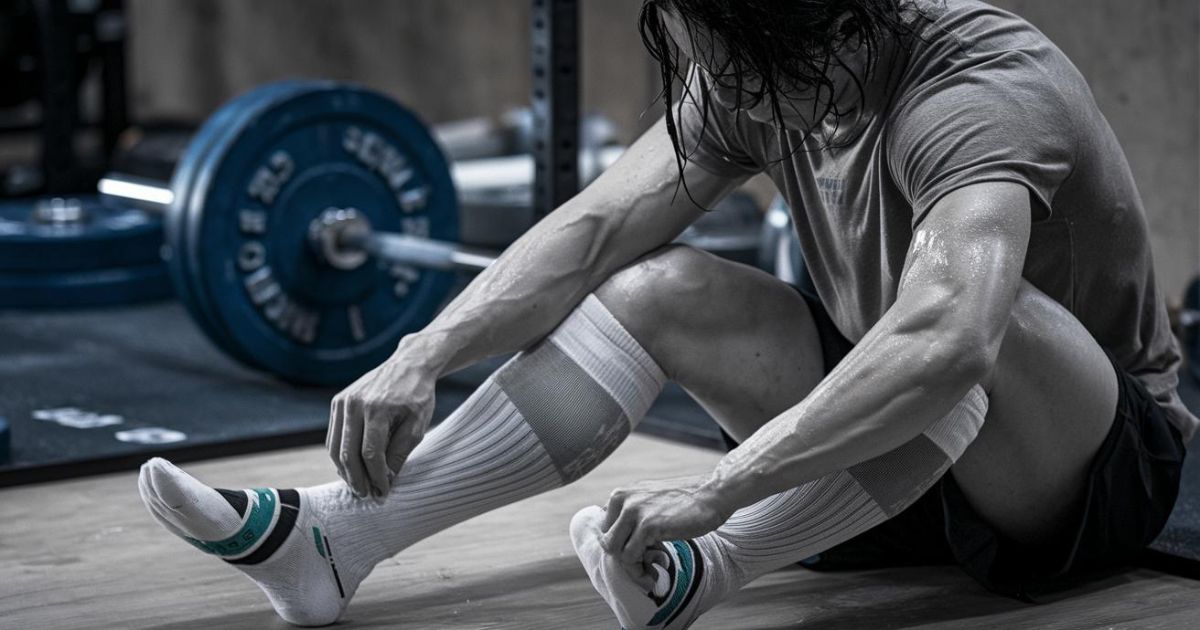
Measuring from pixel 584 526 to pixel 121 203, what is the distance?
87.7 inches

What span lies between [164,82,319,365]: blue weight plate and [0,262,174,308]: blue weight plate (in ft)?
3.24

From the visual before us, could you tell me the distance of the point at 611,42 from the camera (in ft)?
15.6

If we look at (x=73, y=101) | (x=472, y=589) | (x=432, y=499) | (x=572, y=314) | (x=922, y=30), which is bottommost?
(x=73, y=101)

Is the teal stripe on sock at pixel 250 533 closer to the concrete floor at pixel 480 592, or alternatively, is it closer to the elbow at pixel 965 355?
the concrete floor at pixel 480 592

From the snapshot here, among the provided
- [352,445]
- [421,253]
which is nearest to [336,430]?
[352,445]

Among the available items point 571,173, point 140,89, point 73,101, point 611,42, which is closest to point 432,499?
point 571,173

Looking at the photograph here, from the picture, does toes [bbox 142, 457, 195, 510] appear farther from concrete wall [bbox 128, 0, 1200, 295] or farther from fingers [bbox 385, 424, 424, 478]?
concrete wall [bbox 128, 0, 1200, 295]

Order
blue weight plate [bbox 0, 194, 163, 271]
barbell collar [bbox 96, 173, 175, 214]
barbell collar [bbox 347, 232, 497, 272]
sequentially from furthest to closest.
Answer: blue weight plate [bbox 0, 194, 163, 271], barbell collar [bbox 96, 173, 175, 214], barbell collar [bbox 347, 232, 497, 272]

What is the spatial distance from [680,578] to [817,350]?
284 mm

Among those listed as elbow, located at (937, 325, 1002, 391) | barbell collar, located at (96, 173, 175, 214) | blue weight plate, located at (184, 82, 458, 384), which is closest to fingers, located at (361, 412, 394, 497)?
elbow, located at (937, 325, 1002, 391)

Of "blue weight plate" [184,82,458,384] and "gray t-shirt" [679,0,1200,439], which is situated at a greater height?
"gray t-shirt" [679,0,1200,439]

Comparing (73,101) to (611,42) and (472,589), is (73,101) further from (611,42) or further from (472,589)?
(472,589)

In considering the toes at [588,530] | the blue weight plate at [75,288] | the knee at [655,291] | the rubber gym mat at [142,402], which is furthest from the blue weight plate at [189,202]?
the toes at [588,530]

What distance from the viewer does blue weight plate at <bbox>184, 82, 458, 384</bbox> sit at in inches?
106
